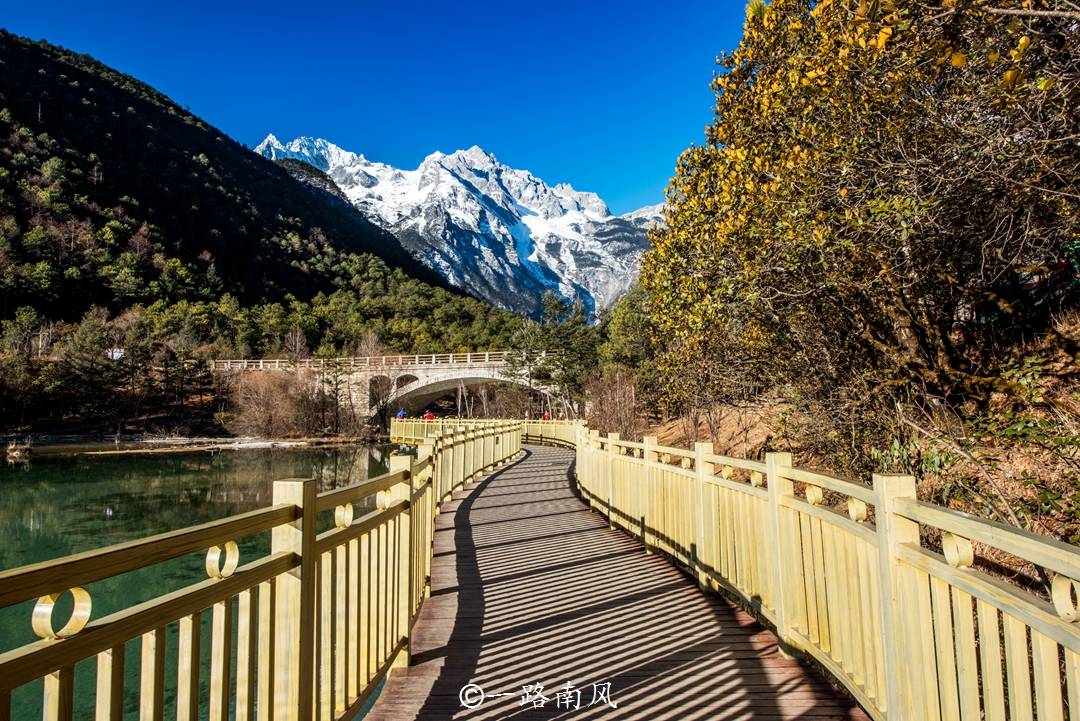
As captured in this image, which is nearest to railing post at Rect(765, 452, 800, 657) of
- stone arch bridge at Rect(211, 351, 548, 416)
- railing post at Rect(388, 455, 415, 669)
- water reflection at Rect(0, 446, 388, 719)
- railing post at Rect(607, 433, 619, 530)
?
railing post at Rect(388, 455, 415, 669)

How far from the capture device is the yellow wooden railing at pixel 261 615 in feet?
3.79

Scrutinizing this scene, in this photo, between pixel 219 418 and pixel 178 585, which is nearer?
pixel 178 585

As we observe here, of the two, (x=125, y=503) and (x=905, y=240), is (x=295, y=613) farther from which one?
(x=125, y=503)

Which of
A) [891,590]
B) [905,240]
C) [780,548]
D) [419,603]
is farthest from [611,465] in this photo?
[891,590]

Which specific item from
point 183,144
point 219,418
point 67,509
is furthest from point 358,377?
point 183,144

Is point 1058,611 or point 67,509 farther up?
point 1058,611

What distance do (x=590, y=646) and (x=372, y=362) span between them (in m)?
43.0

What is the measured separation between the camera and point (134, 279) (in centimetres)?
5350

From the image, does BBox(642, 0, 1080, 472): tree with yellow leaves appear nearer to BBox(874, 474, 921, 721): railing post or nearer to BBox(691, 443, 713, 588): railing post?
BBox(691, 443, 713, 588): railing post

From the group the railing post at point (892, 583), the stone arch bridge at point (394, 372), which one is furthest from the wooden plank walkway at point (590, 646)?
the stone arch bridge at point (394, 372)

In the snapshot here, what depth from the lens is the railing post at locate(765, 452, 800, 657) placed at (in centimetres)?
314

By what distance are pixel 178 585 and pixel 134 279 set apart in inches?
2180

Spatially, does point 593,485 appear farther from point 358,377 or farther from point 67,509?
point 358,377

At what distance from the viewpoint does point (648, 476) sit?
5.51m
